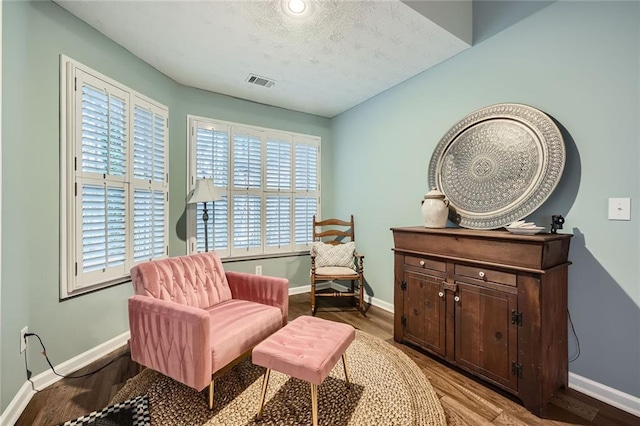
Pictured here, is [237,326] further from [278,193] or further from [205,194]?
[278,193]

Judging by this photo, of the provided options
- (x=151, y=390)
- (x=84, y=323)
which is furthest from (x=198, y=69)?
(x=151, y=390)

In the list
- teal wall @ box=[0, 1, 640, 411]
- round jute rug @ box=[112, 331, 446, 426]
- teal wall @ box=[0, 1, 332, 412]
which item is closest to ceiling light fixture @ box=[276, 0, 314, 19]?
teal wall @ box=[0, 1, 640, 411]

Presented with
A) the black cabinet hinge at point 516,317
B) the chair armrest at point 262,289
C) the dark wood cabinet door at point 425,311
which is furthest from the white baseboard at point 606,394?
the chair armrest at point 262,289

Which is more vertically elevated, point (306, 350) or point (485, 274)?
point (485, 274)

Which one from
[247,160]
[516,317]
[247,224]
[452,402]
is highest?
[247,160]

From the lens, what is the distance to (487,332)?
1771 mm

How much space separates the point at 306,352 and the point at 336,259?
75.1 inches

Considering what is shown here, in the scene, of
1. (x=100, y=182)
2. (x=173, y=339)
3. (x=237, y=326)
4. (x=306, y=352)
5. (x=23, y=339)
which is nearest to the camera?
(x=306, y=352)

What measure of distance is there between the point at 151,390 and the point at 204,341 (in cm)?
67

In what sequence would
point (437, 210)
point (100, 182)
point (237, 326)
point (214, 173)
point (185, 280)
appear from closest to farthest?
1. point (237, 326)
2. point (185, 280)
3. point (100, 182)
4. point (437, 210)
5. point (214, 173)

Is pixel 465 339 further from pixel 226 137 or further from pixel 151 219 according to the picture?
pixel 226 137

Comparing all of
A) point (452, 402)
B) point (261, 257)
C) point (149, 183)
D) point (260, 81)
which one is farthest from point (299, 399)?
point (260, 81)

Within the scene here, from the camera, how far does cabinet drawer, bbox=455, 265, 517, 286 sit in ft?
5.49

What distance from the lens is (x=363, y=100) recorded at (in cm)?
345
